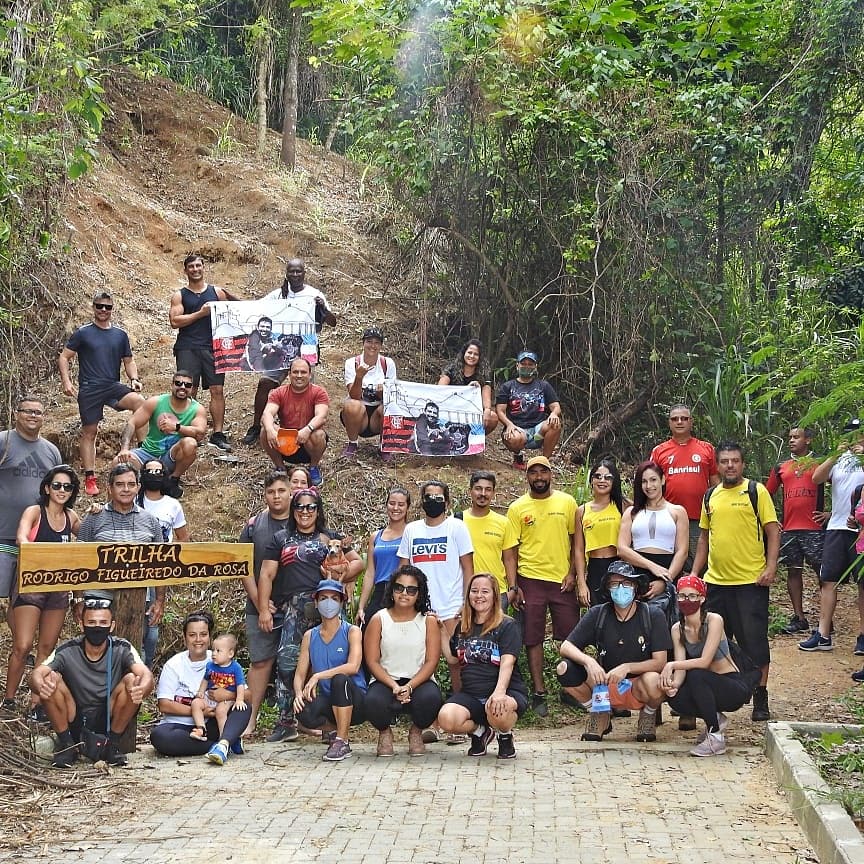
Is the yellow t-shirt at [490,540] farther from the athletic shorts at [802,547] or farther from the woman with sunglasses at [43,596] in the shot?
the woman with sunglasses at [43,596]

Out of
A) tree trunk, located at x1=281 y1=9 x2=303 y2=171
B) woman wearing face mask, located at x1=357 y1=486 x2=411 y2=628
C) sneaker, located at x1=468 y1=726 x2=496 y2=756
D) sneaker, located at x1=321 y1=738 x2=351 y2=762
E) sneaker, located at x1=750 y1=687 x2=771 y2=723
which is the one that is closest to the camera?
sneaker, located at x1=321 y1=738 x2=351 y2=762

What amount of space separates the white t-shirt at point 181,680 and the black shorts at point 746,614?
3.88 metres

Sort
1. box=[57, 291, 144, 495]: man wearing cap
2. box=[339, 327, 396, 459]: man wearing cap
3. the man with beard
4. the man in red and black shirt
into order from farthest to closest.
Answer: box=[339, 327, 396, 459]: man wearing cap < box=[57, 291, 144, 495]: man wearing cap < the man with beard < the man in red and black shirt

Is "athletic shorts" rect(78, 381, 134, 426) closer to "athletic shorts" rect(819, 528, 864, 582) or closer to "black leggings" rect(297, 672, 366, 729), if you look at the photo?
"black leggings" rect(297, 672, 366, 729)

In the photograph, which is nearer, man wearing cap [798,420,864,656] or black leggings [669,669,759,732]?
black leggings [669,669,759,732]

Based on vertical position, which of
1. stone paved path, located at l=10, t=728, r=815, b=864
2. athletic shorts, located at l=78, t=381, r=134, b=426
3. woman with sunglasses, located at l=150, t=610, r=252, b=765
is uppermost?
athletic shorts, located at l=78, t=381, r=134, b=426

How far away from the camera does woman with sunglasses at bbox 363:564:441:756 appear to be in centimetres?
830

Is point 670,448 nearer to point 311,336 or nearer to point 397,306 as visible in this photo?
point 311,336

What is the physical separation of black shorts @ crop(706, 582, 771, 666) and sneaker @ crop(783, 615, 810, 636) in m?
2.41

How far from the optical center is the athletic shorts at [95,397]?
38.6 ft

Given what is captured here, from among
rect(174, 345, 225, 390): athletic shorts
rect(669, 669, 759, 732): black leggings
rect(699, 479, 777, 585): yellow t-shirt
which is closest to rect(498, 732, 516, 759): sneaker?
rect(669, 669, 759, 732): black leggings

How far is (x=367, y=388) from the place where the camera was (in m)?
12.5

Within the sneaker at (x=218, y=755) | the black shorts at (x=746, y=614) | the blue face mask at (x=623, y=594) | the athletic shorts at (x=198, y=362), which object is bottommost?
the sneaker at (x=218, y=755)

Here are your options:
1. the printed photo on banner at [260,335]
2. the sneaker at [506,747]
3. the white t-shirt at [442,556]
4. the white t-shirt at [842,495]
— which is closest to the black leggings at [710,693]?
the sneaker at [506,747]
